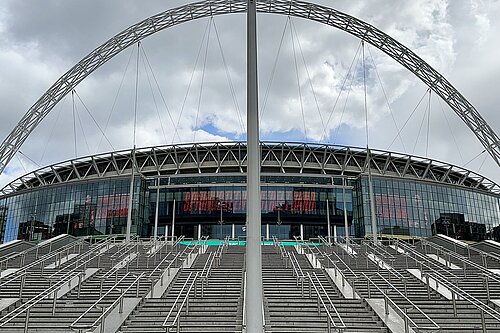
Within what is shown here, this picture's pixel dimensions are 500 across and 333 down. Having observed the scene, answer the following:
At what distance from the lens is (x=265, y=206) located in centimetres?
5259

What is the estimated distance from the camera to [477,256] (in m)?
25.7

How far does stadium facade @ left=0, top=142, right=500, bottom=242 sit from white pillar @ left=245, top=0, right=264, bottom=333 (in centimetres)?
3986

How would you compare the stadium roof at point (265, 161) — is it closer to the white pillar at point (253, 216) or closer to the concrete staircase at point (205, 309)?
the concrete staircase at point (205, 309)

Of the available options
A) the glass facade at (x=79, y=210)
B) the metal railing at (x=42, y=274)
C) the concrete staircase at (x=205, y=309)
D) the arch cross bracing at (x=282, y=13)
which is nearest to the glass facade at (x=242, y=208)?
the glass facade at (x=79, y=210)

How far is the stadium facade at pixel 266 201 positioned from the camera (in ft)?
172

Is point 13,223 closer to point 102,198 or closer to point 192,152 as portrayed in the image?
point 102,198

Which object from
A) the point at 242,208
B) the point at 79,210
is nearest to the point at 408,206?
the point at 242,208

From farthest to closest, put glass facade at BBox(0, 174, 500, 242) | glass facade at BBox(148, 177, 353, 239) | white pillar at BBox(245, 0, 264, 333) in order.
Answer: glass facade at BBox(148, 177, 353, 239)
glass facade at BBox(0, 174, 500, 242)
white pillar at BBox(245, 0, 264, 333)

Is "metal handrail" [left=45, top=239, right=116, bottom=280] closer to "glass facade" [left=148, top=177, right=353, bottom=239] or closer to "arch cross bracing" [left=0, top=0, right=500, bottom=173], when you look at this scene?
"arch cross bracing" [left=0, top=0, right=500, bottom=173]

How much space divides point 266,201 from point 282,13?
22613mm

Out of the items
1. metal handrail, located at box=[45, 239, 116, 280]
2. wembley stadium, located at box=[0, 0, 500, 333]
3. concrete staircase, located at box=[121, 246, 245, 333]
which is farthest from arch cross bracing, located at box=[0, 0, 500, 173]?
concrete staircase, located at box=[121, 246, 245, 333]

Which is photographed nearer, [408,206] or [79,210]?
[408,206]

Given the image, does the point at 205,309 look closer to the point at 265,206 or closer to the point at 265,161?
the point at 265,206

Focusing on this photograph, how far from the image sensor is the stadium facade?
52.5 meters
